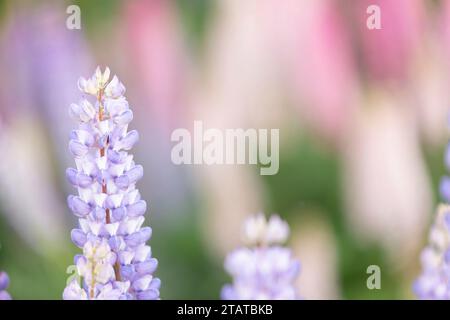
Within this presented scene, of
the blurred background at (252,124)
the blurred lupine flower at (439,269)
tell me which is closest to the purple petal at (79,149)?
the blurred lupine flower at (439,269)

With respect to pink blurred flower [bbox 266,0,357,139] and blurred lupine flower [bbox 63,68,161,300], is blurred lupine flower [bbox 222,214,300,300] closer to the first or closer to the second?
blurred lupine flower [bbox 63,68,161,300]

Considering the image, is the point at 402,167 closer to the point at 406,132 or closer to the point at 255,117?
the point at 406,132

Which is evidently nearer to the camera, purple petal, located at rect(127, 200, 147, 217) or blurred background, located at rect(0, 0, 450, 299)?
purple petal, located at rect(127, 200, 147, 217)

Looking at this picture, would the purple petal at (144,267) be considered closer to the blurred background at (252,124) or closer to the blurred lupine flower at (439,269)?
the blurred lupine flower at (439,269)

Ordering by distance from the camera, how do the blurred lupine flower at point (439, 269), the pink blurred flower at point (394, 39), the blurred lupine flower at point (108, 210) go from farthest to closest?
the pink blurred flower at point (394, 39)
the blurred lupine flower at point (439, 269)
the blurred lupine flower at point (108, 210)

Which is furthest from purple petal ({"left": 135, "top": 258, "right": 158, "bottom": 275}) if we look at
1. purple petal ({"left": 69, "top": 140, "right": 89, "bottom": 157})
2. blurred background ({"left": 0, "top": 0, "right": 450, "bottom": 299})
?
blurred background ({"left": 0, "top": 0, "right": 450, "bottom": 299})
